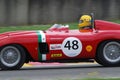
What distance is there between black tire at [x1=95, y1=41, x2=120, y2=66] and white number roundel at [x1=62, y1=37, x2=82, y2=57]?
19.4 inches

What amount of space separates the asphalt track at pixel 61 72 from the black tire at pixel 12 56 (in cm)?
21

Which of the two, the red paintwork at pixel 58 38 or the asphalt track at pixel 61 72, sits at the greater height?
the red paintwork at pixel 58 38

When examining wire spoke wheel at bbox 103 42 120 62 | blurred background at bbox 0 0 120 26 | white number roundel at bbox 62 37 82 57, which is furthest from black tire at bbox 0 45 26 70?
blurred background at bbox 0 0 120 26

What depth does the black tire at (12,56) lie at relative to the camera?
12258mm

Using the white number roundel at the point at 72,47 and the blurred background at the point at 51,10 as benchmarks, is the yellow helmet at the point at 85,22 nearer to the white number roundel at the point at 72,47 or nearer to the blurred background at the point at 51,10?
the white number roundel at the point at 72,47

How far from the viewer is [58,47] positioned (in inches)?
484

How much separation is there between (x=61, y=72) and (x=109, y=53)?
1.39 meters

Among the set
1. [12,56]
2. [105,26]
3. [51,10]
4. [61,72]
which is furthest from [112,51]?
[51,10]

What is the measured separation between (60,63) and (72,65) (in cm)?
30

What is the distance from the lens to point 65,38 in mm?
12383

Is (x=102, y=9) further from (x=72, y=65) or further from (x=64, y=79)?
(x=64, y=79)

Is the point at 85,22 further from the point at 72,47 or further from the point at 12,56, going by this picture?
the point at 12,56

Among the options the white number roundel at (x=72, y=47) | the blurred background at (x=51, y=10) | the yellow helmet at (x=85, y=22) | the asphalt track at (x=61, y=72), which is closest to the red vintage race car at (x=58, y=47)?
the white number roundel at (x=72, y=47)

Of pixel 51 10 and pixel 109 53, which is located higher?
pixel 51 10
